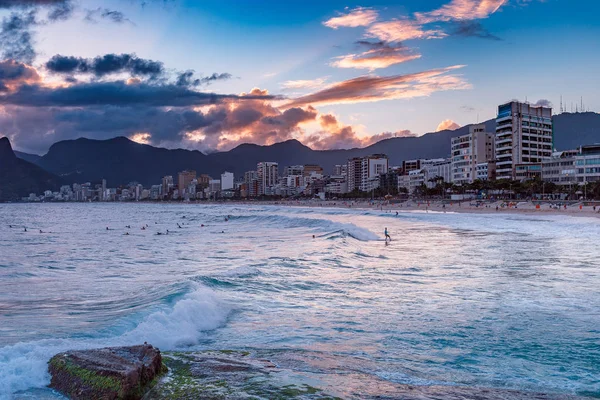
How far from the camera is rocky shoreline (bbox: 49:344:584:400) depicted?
5.74 m

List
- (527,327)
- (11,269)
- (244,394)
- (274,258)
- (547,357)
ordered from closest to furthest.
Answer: (244,394)
(547,357)
(527,327)
(11,269)
(274,258)

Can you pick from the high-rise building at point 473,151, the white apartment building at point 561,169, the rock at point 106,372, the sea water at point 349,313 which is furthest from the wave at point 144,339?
the high-rise building at point 473,151

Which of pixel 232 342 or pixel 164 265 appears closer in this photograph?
pixel 232 342

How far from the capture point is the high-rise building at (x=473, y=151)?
136m

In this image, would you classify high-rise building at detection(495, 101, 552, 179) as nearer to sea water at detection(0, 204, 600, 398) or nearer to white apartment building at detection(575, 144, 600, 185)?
white apartment building at detection(575, 144, 600, 185)

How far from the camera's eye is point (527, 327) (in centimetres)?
1001

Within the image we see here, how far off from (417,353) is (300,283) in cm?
844

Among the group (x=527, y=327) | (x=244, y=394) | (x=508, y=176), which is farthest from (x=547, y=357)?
(x=508, y=176)

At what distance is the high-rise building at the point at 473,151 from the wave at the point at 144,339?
131195 mm

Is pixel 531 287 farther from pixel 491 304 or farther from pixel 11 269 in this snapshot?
pixel 11 269

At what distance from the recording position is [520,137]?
122500mm

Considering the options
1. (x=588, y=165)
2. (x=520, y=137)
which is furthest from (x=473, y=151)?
(x=588, y=165)

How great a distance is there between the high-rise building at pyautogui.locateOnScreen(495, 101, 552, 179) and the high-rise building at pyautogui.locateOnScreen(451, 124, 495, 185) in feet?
24.8

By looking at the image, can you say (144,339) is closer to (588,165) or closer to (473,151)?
(588,165)
